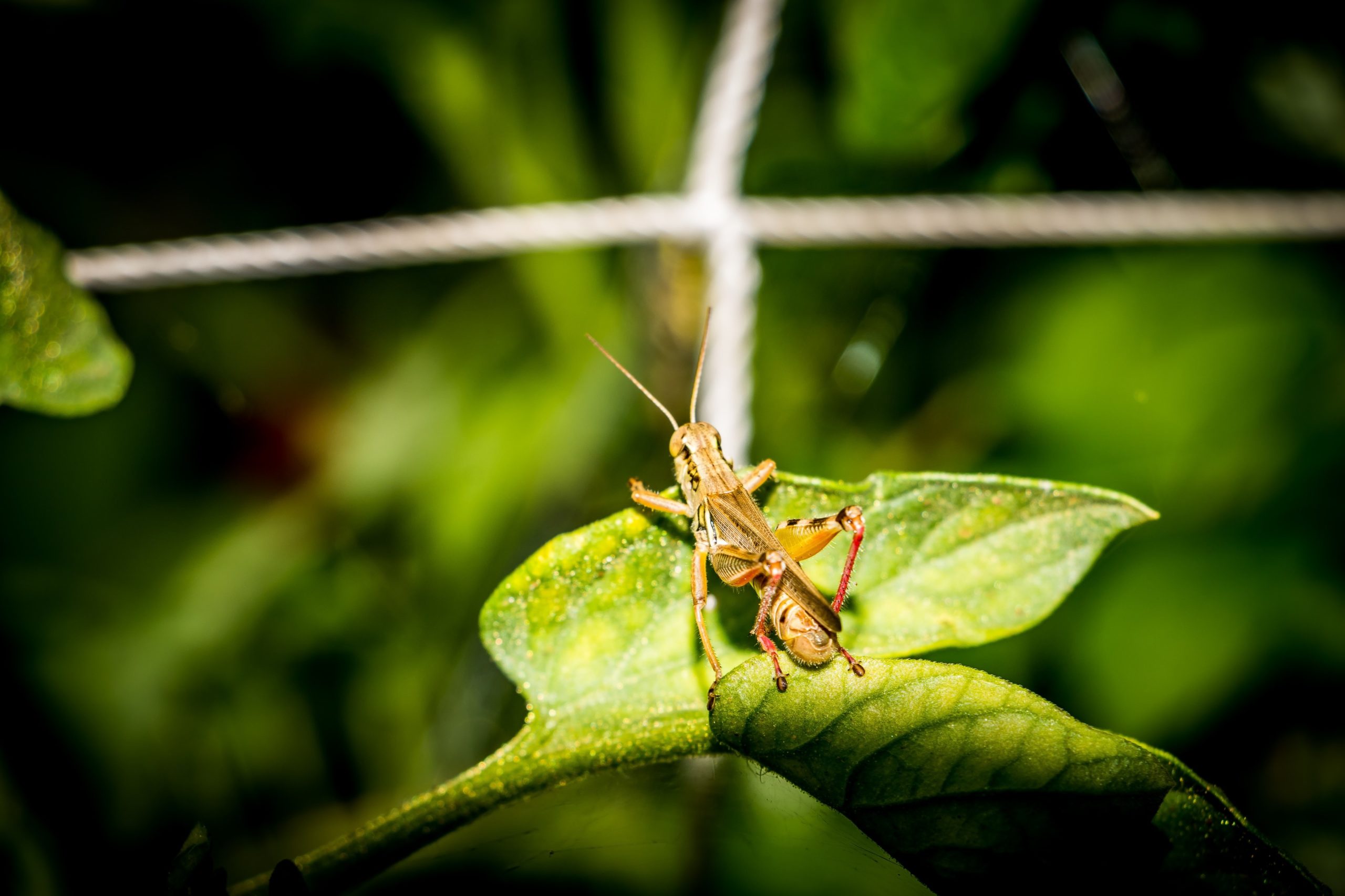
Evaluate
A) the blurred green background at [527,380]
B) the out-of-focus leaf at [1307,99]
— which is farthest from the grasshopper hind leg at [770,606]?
the out-of-focus leaf at [1307,99]

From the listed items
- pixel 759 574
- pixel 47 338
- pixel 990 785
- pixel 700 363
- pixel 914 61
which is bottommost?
pixel 990 785

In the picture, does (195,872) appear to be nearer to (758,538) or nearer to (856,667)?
(856,667)

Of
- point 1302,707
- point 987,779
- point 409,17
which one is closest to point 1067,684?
point 1302,707

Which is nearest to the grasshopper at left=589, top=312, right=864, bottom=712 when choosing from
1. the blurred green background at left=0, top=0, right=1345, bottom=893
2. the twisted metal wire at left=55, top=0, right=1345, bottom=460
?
the twisted metal wire at left=55, top=0, right=1345, bottom=460

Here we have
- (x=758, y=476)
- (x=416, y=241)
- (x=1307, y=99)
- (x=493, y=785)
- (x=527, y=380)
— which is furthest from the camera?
(x=527, y=380)

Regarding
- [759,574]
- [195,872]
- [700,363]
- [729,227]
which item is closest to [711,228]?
[729,227]

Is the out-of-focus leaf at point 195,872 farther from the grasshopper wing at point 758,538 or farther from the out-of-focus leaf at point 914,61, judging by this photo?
the out-of-focus leaf at point 914,61

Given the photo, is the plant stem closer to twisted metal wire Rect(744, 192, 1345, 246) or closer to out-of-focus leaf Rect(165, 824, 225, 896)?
out-of-focus leaf Rect(165, 824, 225, 896)
